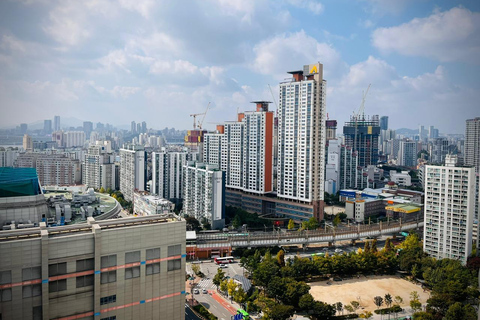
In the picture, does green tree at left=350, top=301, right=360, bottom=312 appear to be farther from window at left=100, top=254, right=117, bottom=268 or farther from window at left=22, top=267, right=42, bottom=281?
window at left=22, top=267, right=42, bottom=281

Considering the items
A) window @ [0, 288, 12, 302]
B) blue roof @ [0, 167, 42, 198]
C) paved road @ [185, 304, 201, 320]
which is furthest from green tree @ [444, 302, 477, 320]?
blue roof @ [0, 167, 42, 198]

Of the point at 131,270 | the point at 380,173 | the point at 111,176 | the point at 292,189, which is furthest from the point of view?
the point at 380,173

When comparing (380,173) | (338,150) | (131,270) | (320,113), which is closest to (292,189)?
(320,113)

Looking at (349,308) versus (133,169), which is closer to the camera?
(349,308)

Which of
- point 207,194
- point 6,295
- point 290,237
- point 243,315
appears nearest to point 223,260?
point 290,237

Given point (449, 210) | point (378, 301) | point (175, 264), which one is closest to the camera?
point (175, 264)

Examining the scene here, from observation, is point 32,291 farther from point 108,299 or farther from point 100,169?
point 100,169

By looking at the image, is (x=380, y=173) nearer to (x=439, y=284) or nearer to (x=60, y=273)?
(x=439, y=284)
